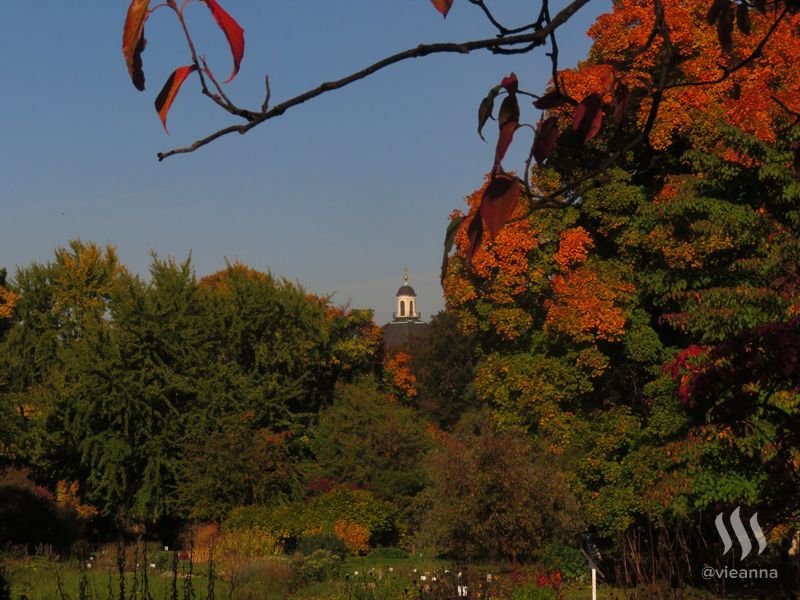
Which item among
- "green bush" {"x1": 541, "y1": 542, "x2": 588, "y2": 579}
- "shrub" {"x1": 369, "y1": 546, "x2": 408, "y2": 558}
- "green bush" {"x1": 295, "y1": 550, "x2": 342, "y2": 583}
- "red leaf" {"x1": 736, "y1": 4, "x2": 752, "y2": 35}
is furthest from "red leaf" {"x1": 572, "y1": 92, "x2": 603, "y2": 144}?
"shrub" {"x1": 369, "y1": 546, "x2": 408, "y2": 558}

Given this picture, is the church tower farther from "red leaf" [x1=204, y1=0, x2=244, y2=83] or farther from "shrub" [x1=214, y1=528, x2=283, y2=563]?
"red leaf" [x1=204, y1=0, x2=244, y2=83]

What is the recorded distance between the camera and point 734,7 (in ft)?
7.20

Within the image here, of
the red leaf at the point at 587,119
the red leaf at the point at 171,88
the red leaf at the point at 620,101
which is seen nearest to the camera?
the red leaf at the point at 171,88

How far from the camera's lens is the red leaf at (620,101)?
164 cm

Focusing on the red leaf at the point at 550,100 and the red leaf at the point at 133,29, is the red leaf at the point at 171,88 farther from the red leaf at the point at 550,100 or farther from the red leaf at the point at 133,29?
the red leaf at the point at 550,100

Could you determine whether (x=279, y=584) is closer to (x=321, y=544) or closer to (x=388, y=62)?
(x=321, y=544)

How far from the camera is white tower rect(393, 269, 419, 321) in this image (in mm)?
93175

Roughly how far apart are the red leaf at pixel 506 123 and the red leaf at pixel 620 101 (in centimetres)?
26

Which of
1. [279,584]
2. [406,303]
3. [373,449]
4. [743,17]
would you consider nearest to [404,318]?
[406,303]

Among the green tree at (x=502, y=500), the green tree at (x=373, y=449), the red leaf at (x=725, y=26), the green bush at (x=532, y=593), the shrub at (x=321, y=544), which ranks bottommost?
the green bush at (x=532, y=593)

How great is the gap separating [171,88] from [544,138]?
53 centimetres

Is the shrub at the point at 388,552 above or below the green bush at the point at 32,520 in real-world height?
below

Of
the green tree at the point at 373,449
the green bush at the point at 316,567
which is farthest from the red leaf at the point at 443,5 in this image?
the green tree at the point at 373,449

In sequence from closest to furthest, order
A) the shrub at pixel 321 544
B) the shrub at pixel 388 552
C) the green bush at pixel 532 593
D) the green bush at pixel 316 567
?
the green bush at pixel 532 593 → the green bush at pixel 316 567 → the shrub at pixel 321 544 → the shrub at pixel 388 552
